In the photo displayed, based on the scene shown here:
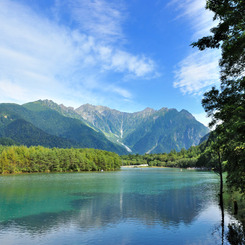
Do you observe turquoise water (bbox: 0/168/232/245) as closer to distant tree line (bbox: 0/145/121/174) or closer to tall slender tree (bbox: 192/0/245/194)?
tall slender tree (bbox: 192/0/245/194)

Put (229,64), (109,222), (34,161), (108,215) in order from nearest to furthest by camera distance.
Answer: (229,64) → (109,222) → (108,215) → (34,161)

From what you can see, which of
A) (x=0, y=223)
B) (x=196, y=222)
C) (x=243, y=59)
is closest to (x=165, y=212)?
(x=196, y=222)

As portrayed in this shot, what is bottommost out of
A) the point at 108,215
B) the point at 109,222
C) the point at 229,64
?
the point at 108,215

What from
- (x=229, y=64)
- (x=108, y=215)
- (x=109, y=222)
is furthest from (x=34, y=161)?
(x=229, y=64)

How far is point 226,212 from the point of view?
4109 cm

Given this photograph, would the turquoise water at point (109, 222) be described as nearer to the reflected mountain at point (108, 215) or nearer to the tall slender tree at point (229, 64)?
the reflected mountain at point (108, 215)

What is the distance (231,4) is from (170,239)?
2584 cm

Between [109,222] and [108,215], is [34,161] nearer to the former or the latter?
[108,215]

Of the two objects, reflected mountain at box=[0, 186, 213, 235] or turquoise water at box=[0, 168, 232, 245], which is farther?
reflected mountain at box=[0, 186, 213, 235]

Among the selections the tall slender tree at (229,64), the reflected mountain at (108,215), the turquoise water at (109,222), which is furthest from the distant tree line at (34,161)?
the tall slender tree at (229,64)

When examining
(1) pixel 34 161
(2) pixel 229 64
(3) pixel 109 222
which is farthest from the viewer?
(1) pixel 34 161

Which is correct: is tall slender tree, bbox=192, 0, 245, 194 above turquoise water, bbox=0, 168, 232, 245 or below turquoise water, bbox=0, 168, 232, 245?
above

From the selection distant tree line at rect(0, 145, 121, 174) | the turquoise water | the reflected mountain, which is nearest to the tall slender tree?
the turquoise water

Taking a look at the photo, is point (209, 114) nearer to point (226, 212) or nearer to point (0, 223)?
point (226, 212)
